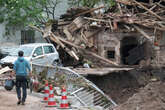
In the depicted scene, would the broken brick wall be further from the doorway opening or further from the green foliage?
the green foliage

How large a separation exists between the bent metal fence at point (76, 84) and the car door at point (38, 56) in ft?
11.9

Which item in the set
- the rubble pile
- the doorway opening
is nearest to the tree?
the rubble pile

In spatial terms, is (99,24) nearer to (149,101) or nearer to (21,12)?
(21,12)

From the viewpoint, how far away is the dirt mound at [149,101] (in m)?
10.4

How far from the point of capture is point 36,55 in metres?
19.8

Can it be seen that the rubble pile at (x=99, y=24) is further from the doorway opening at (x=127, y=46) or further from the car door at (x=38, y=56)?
the car door at (x=38, y=56)

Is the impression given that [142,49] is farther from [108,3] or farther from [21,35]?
[21,35]

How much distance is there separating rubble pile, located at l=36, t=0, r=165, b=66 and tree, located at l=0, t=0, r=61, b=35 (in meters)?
2.16

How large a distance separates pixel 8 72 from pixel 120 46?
9.19m

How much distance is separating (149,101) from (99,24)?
13124 mm

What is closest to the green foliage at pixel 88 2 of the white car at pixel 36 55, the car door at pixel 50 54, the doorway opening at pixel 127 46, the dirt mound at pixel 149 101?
the doorway opening at pixel 127 46

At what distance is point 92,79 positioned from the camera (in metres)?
19.8

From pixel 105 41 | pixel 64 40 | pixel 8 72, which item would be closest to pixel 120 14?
pixel 105 41

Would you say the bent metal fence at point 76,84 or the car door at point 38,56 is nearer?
the bent metal fence at point 76,84
